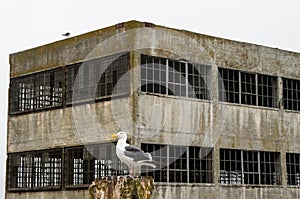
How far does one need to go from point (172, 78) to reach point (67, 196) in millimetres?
6309

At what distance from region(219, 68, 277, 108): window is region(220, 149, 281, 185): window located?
87.6 inches

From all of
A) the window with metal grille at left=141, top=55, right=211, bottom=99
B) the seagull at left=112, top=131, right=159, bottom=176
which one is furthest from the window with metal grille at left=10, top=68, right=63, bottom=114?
the seagull at left=112, top=131, right=159, bottom=176

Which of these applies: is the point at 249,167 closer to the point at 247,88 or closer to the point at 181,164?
the point at 247,88

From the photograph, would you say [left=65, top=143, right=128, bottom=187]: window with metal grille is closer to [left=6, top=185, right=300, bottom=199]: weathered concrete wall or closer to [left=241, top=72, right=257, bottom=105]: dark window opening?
[left=6, top=185, right=300, bottom=199]: weathered concrete wall

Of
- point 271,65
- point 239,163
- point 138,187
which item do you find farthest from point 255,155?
point 138,187

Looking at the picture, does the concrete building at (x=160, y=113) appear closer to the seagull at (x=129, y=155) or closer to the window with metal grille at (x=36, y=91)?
the window with metal grille at (x=36, y=91)

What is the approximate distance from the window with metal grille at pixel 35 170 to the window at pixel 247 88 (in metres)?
7.44

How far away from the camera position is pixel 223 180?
2816 centimetres

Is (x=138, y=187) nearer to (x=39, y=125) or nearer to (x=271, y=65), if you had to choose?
(x=39, y=125)

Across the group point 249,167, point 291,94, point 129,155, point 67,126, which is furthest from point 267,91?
point 129,155

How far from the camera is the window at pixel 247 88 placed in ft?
93.8

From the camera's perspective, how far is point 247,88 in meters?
29.6

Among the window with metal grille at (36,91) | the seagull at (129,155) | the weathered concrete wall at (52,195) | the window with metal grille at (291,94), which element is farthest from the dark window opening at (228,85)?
the seagull at (129,155)

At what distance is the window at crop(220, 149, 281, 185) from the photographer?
92.6ft
